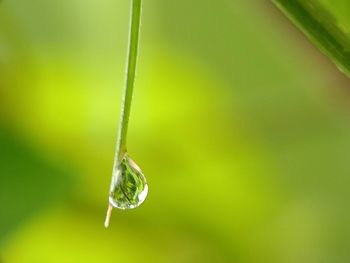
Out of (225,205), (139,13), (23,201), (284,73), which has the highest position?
(139,13)

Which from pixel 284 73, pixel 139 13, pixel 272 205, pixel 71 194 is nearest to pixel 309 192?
pixel 272 205

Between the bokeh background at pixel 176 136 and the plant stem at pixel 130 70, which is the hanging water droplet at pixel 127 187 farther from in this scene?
the bokeh background at pixel 176 136

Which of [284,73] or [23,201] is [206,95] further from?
[23,201]

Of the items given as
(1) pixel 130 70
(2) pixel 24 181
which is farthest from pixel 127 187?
(2) pixel 24 181

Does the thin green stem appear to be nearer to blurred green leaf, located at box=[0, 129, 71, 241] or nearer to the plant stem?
the plant stem

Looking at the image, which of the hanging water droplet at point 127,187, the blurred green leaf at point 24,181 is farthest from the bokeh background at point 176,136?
the hanging water droplet at point 127,187

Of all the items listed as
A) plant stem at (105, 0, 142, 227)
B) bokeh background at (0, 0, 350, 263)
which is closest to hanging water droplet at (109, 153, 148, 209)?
plant stem at (105, 0, 142, 227)
